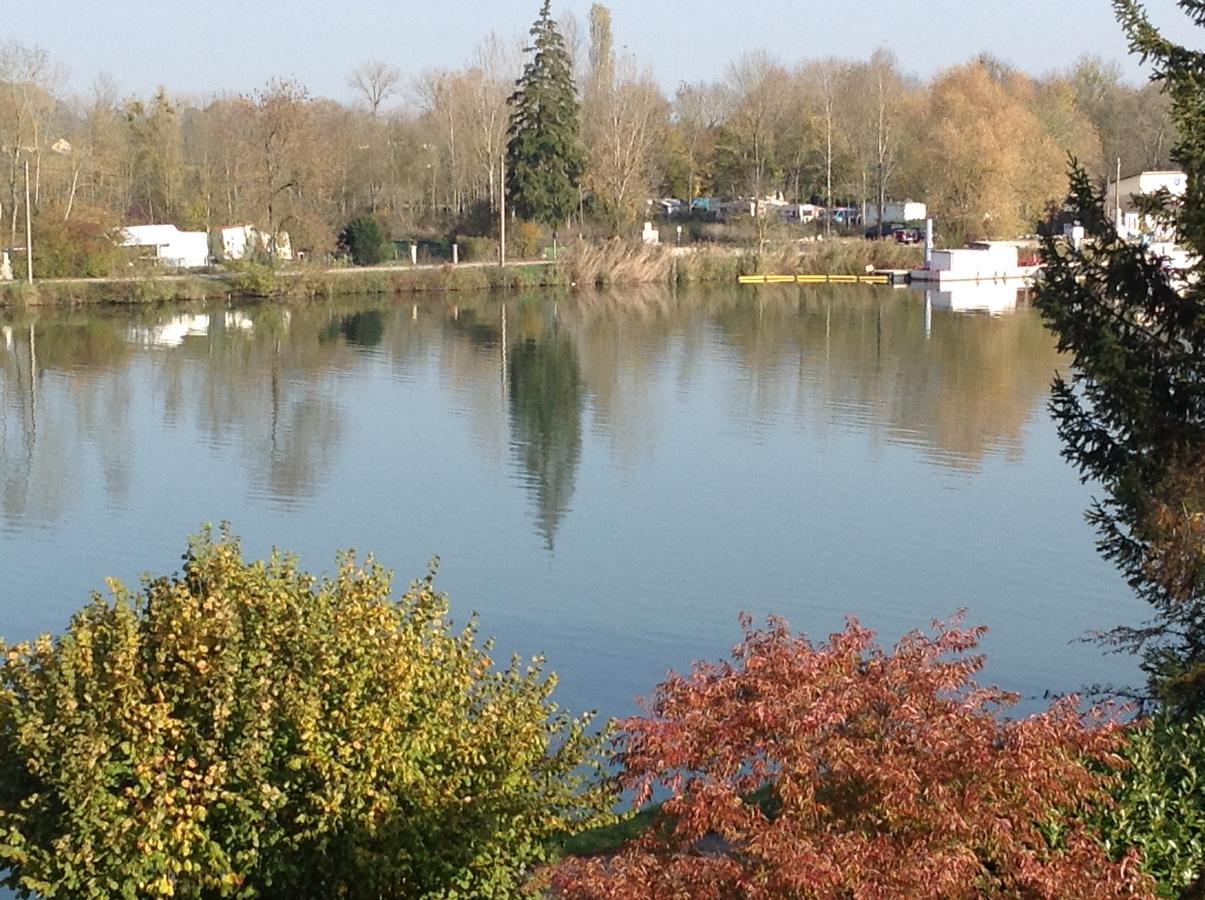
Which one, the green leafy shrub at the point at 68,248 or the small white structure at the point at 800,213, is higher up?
the small white structure at the point at 800,213

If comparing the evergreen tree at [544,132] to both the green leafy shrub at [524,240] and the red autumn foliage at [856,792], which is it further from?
the red autumn foliage at [856,792]

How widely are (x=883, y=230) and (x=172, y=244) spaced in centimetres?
3125

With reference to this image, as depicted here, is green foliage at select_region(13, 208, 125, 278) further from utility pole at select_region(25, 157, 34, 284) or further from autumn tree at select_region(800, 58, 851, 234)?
autumn tree at select_region(800, 58, 851, 234)

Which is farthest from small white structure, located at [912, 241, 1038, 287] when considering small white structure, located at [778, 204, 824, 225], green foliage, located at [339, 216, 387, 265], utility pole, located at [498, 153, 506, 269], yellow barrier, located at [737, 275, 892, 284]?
green foliage, located at [339, 216, 387, 265]

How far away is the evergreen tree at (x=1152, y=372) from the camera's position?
8.33 meters

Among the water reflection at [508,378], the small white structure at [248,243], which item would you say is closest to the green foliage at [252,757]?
the water reflection at [508,378]

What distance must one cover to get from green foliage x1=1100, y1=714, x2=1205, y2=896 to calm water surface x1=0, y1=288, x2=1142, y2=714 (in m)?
5.98

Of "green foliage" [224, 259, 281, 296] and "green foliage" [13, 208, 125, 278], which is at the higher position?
"green foliage" [13, 208, 125, 278]

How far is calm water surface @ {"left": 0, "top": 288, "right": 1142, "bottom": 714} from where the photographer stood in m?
14.5

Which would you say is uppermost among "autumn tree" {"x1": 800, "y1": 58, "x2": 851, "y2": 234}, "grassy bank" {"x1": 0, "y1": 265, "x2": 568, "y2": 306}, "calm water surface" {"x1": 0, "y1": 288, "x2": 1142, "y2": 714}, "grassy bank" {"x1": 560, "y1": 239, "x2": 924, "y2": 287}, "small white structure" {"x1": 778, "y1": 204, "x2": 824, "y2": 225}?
"autumn tree" {"x1": 800, "y1": 58, "x2": 851, "y2": 234}

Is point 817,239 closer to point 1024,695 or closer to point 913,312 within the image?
point 913,312

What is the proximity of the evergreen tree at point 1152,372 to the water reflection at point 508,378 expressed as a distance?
8958mm

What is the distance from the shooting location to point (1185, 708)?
7.90m

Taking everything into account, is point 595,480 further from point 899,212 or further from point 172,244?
point 899,212
